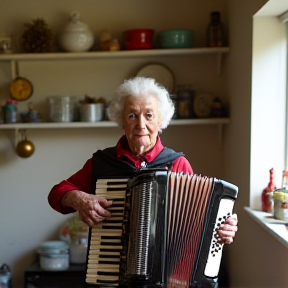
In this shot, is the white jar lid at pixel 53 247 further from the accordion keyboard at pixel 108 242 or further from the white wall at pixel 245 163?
the accordion keyboard at pixel 108 242

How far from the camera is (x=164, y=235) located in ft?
4.79

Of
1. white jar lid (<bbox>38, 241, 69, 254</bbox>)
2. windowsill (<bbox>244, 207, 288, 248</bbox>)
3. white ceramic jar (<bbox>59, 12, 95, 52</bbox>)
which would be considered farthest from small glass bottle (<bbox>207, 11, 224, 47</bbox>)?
white jar lid (<bbox>38, 241, 69, 254</bbox>)

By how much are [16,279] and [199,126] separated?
1.56 m

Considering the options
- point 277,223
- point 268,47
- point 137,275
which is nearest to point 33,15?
point 268,47

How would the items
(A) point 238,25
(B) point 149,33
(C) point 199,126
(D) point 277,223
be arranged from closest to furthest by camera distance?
(D) point 277,223 → (A) point 238,25 → (B) point 149,33 → (C) point 199,126

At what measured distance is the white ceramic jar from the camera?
2.94m

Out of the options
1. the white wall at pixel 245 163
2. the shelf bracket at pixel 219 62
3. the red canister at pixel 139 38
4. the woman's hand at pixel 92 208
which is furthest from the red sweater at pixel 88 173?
the shelf bracket at pixel 219 62

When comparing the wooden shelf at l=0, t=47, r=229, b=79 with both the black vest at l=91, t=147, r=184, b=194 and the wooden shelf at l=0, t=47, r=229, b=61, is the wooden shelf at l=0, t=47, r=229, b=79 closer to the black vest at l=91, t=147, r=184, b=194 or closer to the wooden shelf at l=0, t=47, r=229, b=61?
the wooden shelf at l=0, t=47, r=229, b=61

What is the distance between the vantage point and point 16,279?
324 cm

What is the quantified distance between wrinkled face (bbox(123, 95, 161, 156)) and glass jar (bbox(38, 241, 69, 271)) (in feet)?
4.83

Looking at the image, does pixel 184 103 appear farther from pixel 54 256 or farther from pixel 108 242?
pixel 108 242

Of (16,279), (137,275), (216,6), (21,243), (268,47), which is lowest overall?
(16,279)

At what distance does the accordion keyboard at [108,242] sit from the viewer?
4.94 ft

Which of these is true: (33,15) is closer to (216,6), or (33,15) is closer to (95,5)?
(95,5)
